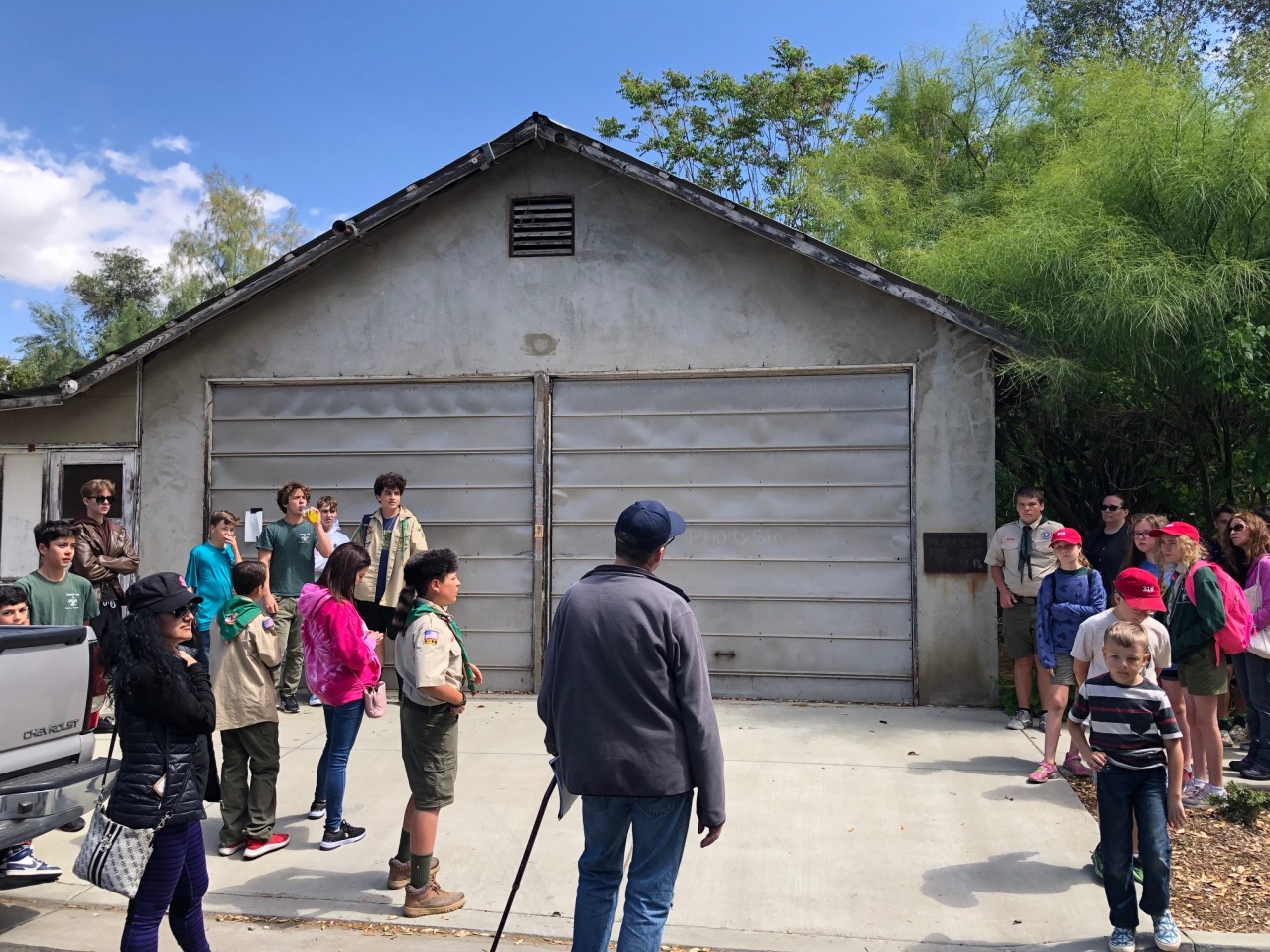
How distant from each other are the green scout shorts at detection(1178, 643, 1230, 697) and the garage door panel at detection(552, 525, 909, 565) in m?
2.91

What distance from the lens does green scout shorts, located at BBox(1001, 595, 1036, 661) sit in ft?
25.7

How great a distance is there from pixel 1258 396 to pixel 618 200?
5.48m

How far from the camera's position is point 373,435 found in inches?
384

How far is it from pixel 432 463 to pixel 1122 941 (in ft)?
22.9

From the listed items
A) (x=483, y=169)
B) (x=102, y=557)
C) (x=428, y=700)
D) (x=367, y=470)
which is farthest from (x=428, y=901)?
(x=483, y=169)

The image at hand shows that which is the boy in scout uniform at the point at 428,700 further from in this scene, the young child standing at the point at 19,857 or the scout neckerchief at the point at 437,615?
the young child standing at the point at 19,857

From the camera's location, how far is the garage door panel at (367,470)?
9594 mm

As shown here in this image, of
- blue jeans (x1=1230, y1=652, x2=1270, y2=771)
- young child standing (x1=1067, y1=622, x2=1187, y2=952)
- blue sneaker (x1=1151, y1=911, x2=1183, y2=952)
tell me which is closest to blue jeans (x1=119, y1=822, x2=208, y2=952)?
young child standing (x1=1067, y1=622, x2=1187, y2=952)

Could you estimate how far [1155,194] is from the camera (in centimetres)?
810

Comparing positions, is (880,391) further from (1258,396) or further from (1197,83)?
(1197,83)

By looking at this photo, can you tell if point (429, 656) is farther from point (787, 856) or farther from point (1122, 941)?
point (1122, 941)

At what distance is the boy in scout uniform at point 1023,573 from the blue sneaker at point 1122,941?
11.4 ft

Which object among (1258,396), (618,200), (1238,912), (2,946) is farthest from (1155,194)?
(2,946)

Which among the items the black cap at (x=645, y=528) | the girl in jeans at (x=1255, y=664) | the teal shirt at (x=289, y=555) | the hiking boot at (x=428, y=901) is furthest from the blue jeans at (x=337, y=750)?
the girl in jeans at (x=1255, y=664)
